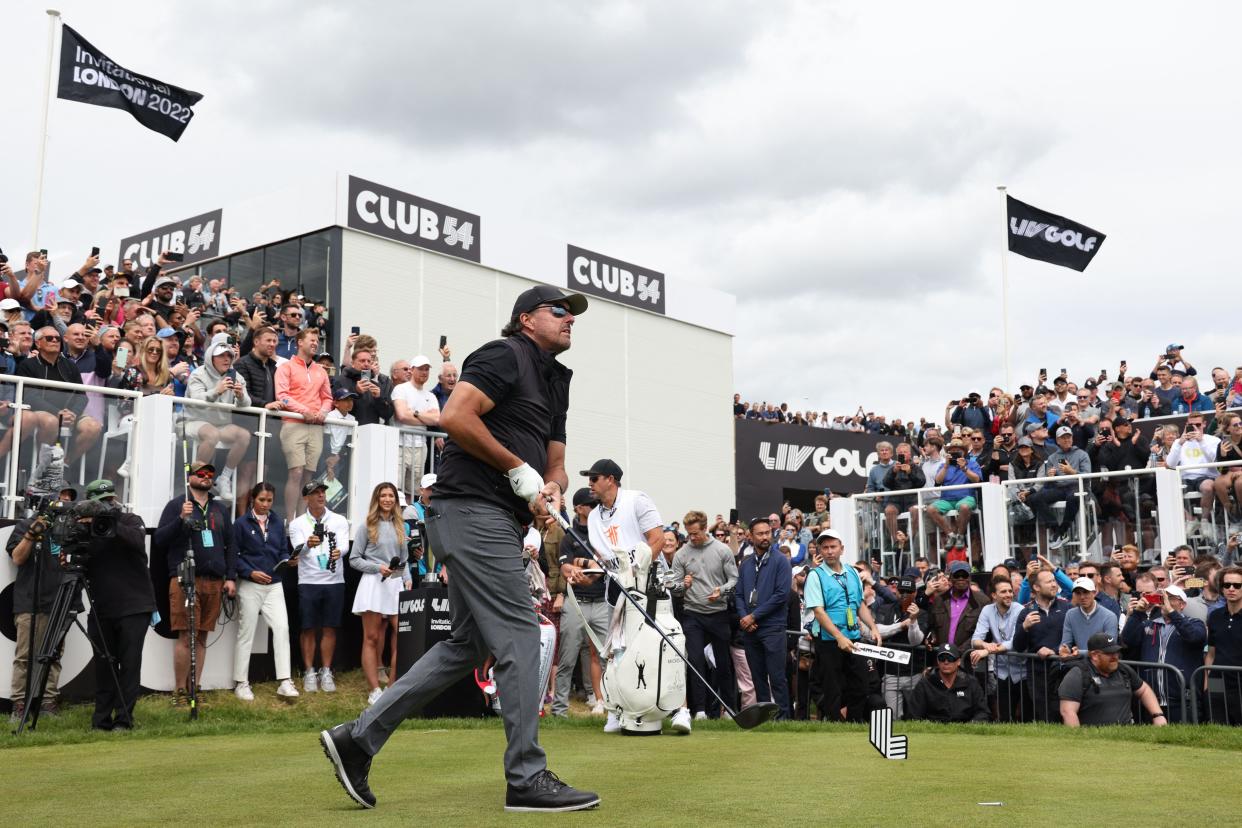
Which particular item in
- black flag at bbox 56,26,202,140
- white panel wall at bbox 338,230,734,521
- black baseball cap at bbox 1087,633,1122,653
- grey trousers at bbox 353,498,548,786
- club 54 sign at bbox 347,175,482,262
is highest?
club 54 sign at bbox 347,175,482,262

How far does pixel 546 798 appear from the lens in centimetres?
493

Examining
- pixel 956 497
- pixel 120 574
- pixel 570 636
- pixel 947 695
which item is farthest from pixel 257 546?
pixel 956 497

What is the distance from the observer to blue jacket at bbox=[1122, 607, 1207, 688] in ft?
38.6

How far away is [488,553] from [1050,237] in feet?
76.0

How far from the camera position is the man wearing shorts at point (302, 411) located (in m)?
14.3

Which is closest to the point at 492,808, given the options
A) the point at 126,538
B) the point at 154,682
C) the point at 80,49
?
the point at 126,538

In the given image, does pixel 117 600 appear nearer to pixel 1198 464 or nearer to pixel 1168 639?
pixel 1168 639

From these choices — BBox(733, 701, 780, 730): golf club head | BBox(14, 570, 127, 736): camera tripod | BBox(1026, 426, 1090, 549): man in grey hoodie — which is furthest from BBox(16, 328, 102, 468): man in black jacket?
BBox(1026, 426, 1090, 549): man in grey hoodie

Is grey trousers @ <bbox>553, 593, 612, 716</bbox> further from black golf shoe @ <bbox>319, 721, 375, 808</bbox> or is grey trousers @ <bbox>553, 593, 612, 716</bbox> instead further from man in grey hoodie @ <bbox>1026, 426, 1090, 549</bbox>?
black golf shoe @ <bbox>319, 721, 375, 808</bbox>

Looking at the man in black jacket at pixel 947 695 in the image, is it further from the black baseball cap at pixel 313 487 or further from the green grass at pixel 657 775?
the black baseball cap at pixel 313 487

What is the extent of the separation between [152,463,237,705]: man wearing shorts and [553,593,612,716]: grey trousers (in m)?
3.28

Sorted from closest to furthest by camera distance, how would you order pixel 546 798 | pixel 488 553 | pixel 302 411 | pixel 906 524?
pixel 546 798 → pixel 488 553 → pixel 302 411 → pixel 906 524

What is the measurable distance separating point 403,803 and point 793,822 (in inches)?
64.7

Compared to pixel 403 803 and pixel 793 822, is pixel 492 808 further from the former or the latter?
pixel 793 822
